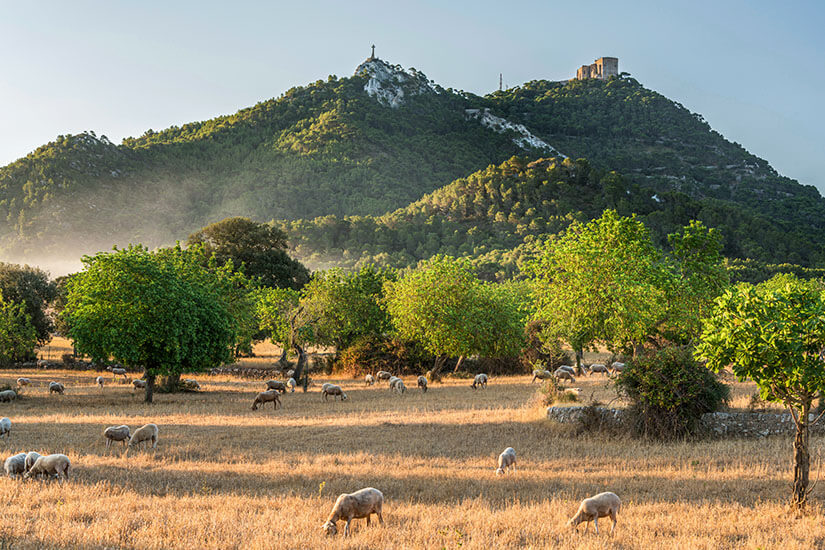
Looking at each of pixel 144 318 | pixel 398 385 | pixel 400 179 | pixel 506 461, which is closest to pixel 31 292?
pixel 144 318

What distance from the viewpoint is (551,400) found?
22938 mm

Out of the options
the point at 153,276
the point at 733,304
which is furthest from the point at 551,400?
the point at 153,276

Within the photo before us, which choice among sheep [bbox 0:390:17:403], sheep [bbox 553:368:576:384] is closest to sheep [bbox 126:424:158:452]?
sheep [bbox 0:390:17:403]

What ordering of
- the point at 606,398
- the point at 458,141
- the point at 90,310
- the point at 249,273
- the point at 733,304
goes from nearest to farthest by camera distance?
the point at 733,304 → the point at 606,398 → the point at 90,310 → the point at 249,273 → the point at 458,141

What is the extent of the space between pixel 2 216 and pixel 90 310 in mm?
104325

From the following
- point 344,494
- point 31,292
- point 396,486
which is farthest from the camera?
point 31,292

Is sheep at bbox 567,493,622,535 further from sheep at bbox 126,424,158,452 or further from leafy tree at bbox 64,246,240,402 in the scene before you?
leafy tree at bbox 64,246,240,402

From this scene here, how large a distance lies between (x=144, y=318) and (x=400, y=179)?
127 metres

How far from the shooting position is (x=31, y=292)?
5731cm

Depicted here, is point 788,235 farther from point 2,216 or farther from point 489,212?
point 2,216

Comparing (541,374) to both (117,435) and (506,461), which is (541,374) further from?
(117,435)

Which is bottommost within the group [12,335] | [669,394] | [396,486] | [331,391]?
[331,391]

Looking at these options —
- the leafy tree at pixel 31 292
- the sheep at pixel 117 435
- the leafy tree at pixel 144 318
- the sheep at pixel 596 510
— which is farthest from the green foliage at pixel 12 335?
the sheep at pixel 596 510

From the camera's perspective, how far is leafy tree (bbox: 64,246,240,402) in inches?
1084
